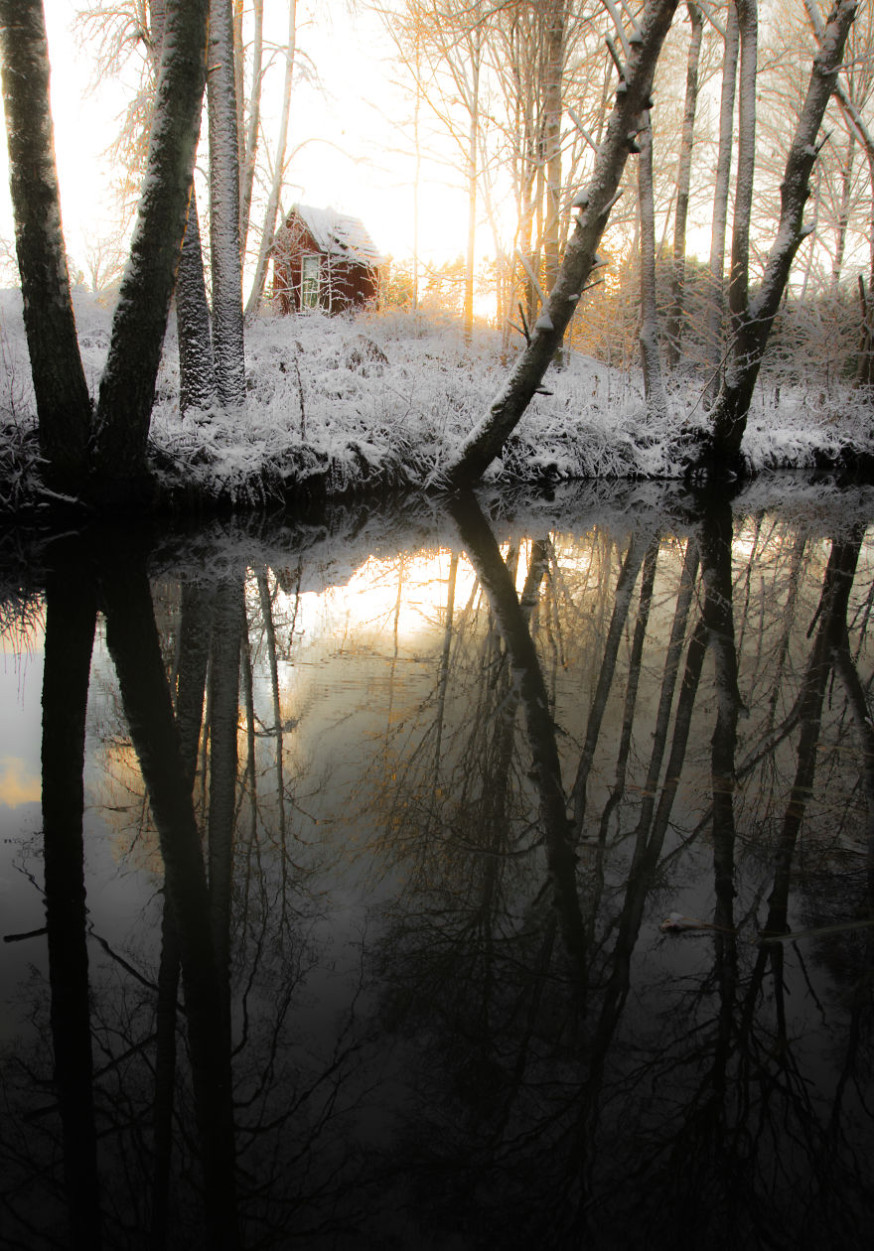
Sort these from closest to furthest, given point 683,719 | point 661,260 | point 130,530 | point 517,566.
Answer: point 683,719 → point 517,566 → point 130,530 → point 661,260

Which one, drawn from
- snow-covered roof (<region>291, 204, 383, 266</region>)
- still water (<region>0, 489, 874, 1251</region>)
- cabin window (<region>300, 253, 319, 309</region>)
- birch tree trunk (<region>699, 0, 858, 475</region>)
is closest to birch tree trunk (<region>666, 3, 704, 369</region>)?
birch tree trunk (<region>699, 0, 858, 475</region>)

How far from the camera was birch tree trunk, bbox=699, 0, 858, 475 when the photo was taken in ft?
34.7

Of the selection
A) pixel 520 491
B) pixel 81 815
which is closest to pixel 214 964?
pixel 81 815

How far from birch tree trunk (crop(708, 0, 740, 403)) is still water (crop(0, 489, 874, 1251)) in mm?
11540

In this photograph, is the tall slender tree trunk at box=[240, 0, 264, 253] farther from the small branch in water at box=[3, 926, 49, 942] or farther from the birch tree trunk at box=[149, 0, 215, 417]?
the small branch in water at box=[3, 926, 49, 942]

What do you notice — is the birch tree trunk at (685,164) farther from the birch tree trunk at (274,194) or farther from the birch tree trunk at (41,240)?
the birch tree trunk at (41,240)

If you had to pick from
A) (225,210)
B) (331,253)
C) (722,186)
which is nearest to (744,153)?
(722,186)

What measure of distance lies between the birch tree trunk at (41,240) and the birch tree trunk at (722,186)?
33.5 feet

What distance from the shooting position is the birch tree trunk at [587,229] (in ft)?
24.6

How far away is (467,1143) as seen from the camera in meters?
1.30

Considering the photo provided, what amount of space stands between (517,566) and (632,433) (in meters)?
8.48

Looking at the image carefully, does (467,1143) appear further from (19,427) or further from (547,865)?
(19,427)

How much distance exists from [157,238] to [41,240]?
0.85m

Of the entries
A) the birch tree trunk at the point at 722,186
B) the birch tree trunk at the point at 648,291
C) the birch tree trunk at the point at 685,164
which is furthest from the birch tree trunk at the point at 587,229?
the birch tree trunk at the point at 685,164
